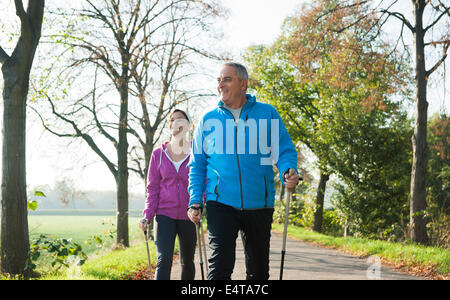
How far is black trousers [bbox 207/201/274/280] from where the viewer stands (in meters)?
3.50

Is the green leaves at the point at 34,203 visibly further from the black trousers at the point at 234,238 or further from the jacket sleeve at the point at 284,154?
the jacket sleeve at the point at 284,154

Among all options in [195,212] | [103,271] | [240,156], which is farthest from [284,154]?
[103,271]

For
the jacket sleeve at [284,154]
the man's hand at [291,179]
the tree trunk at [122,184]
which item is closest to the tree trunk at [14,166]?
the jacket sleeve at [284,154]

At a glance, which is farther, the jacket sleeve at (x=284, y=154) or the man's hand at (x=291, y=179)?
the jacket sleeve at (x=284, y=154)

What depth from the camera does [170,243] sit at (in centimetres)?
474

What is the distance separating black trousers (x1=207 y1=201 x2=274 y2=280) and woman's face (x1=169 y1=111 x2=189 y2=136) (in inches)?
60.5

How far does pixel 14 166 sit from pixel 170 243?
4.41 m

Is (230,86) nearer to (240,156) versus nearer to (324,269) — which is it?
(240,156)

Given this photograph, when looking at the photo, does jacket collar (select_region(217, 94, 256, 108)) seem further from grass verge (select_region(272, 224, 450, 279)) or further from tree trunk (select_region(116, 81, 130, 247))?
tree trunk (select_region(116, 81, 130, 247))

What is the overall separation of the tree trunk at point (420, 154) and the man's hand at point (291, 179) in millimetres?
9863

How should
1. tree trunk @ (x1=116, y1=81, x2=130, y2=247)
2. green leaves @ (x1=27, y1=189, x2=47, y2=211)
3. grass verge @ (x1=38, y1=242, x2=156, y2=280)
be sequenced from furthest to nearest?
tree trunk @ (x1=116, y1=81, x2=130, y2=247), green leaves @ (x1=27, y1=189, x2=47, y2=211), grass verge @ (x1=38, y1=242, x2=156, y2=280)

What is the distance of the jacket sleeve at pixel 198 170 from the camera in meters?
3.71

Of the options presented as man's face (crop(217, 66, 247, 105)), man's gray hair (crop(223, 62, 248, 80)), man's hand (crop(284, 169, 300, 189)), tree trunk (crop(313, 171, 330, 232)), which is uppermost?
man's gray hair (crop(223, 62, 248, 80))

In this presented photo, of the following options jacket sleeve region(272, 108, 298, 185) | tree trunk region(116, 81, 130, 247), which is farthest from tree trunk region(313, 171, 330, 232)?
jacket sleeve region(272, 108, 298, 185)
